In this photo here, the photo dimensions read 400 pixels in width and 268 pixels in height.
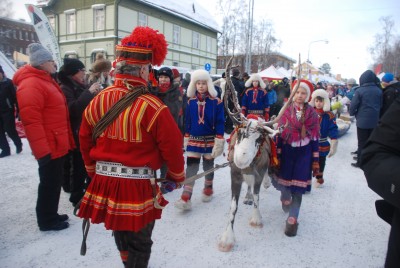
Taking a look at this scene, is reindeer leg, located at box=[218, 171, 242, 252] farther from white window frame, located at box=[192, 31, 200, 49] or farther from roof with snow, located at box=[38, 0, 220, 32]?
white window frame, located at box=[192, 31, 200, 49]

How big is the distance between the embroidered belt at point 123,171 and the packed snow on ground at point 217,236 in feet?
4.15

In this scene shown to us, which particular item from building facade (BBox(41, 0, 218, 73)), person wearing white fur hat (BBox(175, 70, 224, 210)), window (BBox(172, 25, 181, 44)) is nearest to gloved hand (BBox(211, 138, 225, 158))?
person wearing white fur hat (BBox(175, 70, 224, 210))

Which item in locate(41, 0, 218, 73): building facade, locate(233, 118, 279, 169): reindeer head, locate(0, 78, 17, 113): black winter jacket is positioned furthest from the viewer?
locate(41, 0, 218, 73): building facade

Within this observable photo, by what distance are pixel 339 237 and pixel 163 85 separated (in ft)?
11.1

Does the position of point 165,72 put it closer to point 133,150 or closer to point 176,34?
point 133,150

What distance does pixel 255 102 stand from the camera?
795cm

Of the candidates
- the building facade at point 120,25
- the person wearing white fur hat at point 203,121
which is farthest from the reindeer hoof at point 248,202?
the building facade at point 120,25

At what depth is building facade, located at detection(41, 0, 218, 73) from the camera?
892 inches

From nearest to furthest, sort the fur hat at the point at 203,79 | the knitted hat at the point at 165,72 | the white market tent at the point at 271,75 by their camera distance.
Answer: the fur hat at the point at 203,79 → the knitted hat at the point at 165,72 → the white market tent at the point at 271,75

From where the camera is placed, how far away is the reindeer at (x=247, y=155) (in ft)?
10.3

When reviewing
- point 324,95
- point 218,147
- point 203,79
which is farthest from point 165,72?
point 324,95

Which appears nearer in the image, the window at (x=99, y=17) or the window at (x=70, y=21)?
the window at (x=99, y=17)

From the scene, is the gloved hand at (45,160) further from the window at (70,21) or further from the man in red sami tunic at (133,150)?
the window at (70,21)

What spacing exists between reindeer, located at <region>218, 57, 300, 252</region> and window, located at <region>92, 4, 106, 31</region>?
74.6 ft
